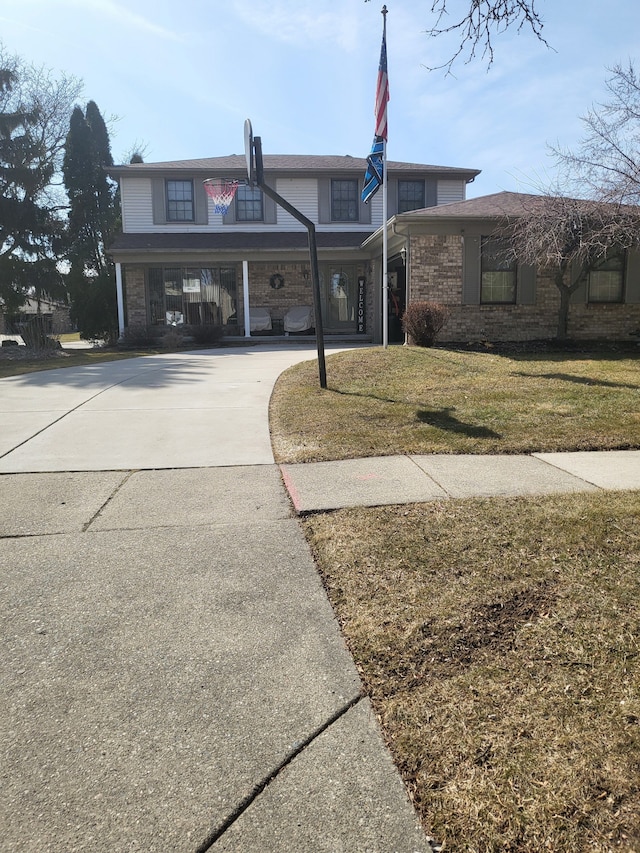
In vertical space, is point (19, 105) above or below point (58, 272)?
above

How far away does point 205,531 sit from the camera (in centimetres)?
396

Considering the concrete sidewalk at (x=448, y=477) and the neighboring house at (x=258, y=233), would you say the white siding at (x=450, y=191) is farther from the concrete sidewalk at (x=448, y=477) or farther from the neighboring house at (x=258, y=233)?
the concrete sidewalk at (x=448, y=477)

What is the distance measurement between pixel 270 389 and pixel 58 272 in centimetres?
2005

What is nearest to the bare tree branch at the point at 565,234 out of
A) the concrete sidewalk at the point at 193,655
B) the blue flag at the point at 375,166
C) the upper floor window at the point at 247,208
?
the blue flag at the point at 375,166

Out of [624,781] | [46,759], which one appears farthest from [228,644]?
[624,781]

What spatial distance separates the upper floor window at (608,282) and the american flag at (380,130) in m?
6.42

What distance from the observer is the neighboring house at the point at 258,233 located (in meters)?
22.8

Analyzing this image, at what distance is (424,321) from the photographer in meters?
14.0

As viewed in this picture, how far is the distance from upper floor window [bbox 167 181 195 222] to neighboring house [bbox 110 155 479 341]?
0.12ft

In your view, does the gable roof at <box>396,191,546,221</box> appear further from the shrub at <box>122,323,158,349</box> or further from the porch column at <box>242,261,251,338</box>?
the shrub at <box>122,323,158,349</box>

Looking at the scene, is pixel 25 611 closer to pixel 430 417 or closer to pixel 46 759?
pixel 46 759

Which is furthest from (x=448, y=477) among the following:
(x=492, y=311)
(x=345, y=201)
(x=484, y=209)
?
(x=345, y=201)

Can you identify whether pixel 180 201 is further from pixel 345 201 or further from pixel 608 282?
pixel 608 282

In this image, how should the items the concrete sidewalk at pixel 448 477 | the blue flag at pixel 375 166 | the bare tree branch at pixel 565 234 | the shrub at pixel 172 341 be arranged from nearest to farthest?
the concrete sidewalk at pixel 448 477
the bare tree branch at pixel 565 234
the blue flag at pixel 375 166
the shrub at pixel 172 341
